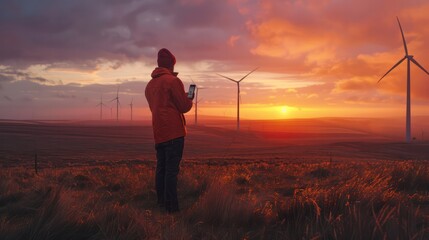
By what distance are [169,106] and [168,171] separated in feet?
3.04

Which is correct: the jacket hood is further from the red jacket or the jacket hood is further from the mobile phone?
the mobile phone

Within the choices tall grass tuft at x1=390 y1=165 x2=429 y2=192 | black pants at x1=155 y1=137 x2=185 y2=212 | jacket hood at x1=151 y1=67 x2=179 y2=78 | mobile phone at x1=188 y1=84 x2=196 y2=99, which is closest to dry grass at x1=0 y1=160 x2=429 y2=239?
tall grass tuft at x1=390 y1=165 x2=429 y2=192

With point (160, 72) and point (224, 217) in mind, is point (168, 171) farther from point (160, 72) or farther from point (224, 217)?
point (224, 217)

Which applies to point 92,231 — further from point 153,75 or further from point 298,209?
point 153,75

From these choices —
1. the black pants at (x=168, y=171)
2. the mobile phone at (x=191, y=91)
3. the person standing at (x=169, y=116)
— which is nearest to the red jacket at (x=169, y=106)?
the person standing at (x=169, y=116)

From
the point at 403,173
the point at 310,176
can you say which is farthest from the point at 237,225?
the point at 310,176

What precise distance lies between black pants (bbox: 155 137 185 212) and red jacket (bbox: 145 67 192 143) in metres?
0.13

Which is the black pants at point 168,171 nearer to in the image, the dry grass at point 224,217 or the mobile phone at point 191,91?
the dry grass at point 224,217

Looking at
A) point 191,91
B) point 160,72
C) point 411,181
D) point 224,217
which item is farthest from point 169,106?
point 411,181

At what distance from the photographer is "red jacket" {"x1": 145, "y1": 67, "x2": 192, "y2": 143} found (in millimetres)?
6078

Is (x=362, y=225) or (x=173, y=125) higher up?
(x=173, y=125)

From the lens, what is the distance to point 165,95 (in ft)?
20.0

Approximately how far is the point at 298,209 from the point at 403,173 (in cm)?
424

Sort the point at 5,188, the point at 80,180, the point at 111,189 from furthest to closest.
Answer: the point at 80,180 → the point at 111,189 → the point at 5,188
